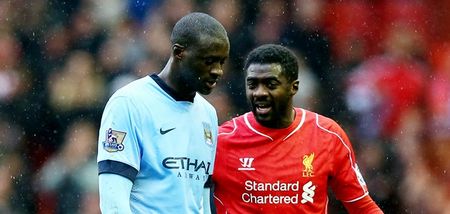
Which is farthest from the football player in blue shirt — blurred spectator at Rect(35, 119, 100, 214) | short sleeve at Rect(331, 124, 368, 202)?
blurred spectator at Rect(35, 119, 100, 214)

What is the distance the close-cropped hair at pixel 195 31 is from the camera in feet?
13.4

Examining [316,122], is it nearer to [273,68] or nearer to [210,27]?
[273,68]

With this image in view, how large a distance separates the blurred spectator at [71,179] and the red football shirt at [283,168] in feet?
5.04

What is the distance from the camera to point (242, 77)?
21.6ft

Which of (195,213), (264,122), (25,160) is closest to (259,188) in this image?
(264,122)

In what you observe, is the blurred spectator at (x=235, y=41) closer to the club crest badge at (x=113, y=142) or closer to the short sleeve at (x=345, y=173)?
the short sleeve at (x=345, y=173)

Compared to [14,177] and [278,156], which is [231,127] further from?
[14,177]

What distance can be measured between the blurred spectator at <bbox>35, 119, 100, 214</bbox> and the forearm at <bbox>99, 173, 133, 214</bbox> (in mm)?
2527

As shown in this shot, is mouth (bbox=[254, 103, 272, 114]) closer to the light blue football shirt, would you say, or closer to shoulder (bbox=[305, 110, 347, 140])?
shoulder (bbox=[305, 110, 347, 140])

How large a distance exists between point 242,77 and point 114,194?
9.41 feet

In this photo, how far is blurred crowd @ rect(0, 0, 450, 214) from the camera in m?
6.45

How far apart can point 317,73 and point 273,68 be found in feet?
5.22

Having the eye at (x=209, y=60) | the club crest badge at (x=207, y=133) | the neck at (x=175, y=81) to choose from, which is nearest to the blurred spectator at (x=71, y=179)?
the club crest badge at (x=207, y=133)

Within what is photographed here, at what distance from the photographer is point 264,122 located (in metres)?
A: 5.04
